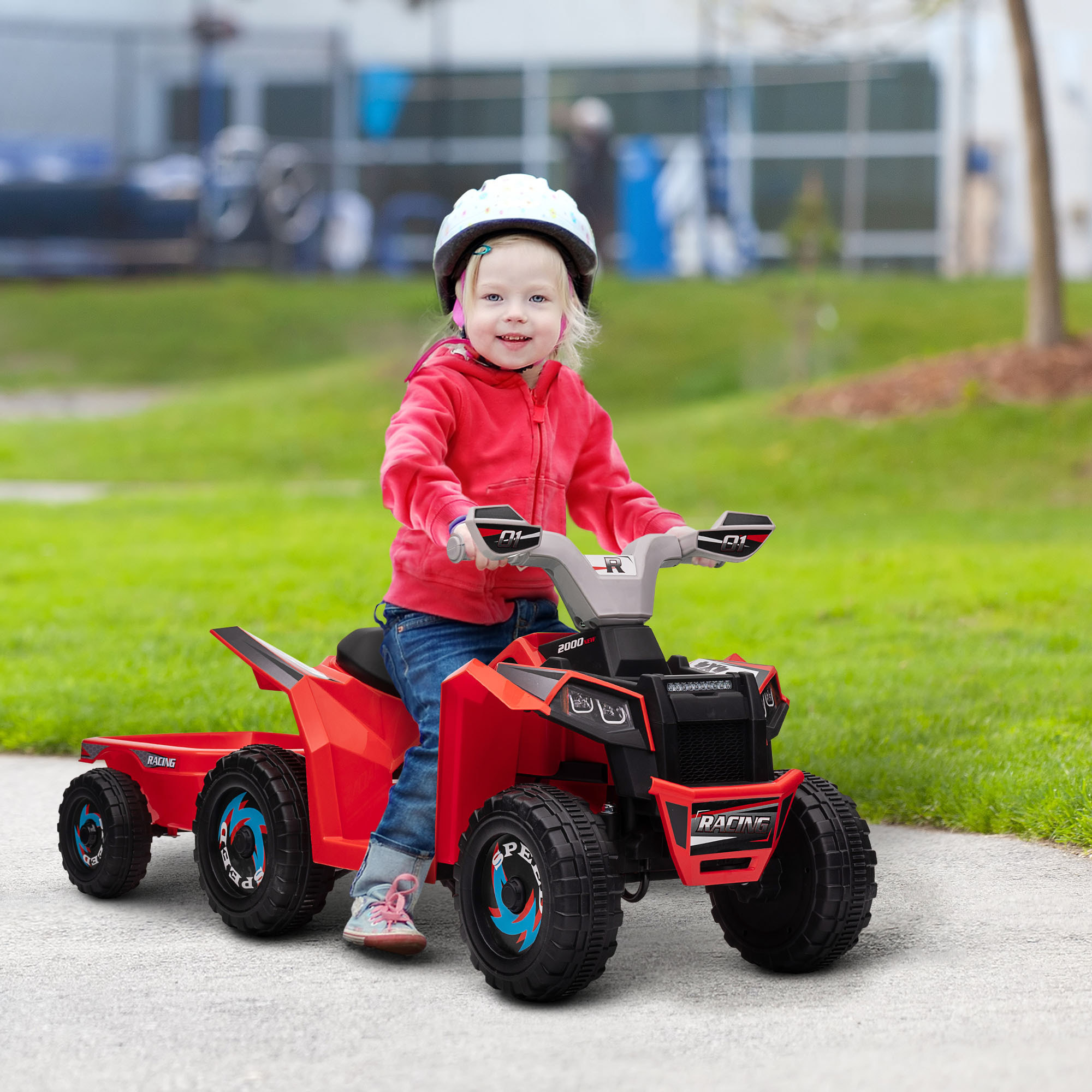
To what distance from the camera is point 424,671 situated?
352 centimetres

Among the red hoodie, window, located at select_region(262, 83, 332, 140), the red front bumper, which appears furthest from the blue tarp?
the red front bumper

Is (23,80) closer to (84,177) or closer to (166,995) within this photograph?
(84,177)

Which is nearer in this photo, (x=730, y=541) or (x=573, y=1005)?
(x=573, y=1005)

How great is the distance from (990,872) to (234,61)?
94.1 ft

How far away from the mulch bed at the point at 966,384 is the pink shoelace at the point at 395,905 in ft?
Result: 33.3

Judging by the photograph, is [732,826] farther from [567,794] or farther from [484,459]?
[484,459]

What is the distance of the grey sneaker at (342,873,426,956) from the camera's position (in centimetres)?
345

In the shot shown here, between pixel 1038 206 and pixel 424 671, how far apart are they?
10884 mm

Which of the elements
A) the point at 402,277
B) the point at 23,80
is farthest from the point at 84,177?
the point at 402,277

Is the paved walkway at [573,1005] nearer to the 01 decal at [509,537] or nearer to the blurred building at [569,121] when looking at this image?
the 01 decal at [509,537]

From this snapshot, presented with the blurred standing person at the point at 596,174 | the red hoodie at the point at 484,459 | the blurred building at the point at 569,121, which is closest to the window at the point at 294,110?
the blurred building at the point at 569,121

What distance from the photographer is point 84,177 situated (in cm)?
2597

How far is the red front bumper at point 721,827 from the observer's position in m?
3.12

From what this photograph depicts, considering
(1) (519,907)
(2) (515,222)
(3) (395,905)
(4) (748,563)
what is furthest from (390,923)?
(4) (748,563)
